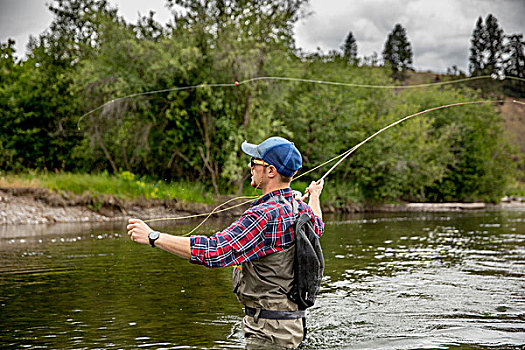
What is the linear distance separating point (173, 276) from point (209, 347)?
431 cm

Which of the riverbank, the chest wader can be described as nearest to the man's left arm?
the chest wader

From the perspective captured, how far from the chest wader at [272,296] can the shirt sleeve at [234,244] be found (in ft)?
0.63

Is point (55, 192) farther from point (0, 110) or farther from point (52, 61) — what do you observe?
point (52, 61)

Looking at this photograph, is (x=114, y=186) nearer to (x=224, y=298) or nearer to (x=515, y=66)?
(x=224, y=298)

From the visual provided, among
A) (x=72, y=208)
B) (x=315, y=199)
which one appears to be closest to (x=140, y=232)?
(x=315, y=199)

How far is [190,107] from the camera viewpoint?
1007 inches

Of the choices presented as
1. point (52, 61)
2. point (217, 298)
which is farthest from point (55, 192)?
point (217, 298)

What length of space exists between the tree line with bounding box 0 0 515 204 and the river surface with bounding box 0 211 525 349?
11.7 metres

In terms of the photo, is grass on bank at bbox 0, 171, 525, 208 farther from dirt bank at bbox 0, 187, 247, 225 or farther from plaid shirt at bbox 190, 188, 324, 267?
plaid shirt at bbox 190, 188, 324, 267

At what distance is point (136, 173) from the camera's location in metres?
27.0

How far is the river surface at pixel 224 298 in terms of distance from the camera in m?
6.21

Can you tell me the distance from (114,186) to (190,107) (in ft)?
17.0

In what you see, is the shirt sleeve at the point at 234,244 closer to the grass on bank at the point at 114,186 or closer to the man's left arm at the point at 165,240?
the man's left arm at the point at 165,240

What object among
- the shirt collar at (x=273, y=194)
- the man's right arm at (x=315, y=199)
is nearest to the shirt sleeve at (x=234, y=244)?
the shirt collar at (x=273, y=194)
